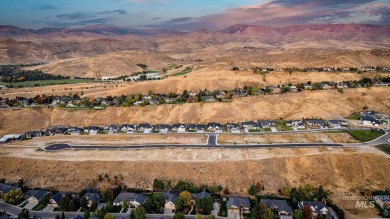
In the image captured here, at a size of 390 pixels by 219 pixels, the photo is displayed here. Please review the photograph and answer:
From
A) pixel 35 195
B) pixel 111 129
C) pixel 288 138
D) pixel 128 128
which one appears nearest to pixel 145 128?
pixel 128 128

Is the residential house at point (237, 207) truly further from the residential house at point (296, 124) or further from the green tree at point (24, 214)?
the residential house at point (296, 124)

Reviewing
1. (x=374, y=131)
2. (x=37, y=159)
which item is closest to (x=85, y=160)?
(x=37, y=159)

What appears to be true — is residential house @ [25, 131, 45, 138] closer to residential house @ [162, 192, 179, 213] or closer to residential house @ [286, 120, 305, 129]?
residential house @ [162, 192, 179, 213]

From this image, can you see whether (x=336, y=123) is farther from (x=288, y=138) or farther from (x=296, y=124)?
(x=288, y=138)

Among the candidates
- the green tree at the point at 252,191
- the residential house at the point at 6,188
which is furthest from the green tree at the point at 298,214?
the residential house at the point at 6,188

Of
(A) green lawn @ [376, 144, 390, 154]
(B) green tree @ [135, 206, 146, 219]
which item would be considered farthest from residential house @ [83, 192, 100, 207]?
(A) green lawn @ [376, 144, 390, 154]

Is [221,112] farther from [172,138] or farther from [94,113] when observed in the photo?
[94,113]
